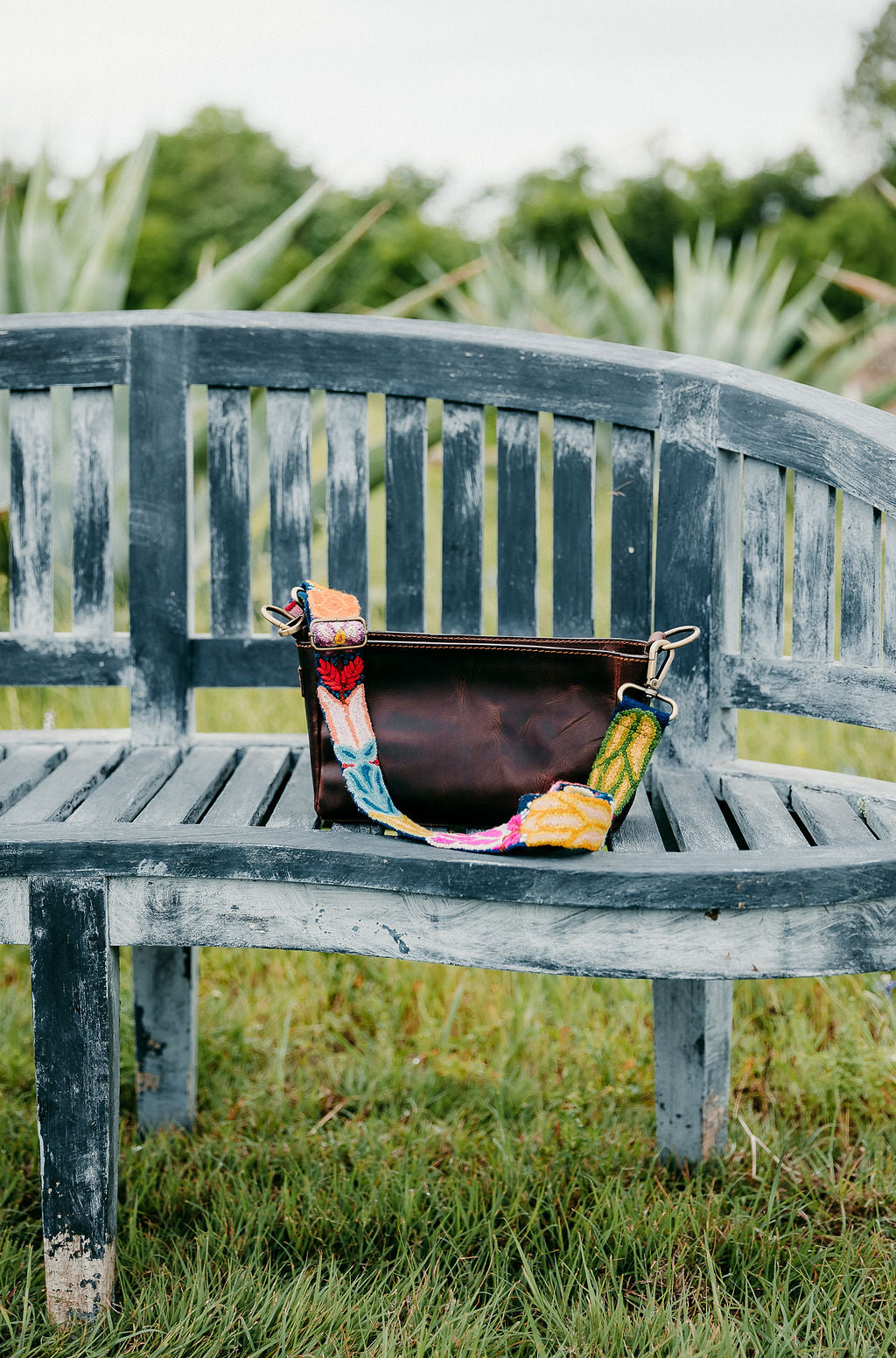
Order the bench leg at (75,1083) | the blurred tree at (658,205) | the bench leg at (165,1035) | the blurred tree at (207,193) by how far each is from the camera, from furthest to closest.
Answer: the blurred tree at (207,193) → the blurred tree at (658,205) → the bench leg at (165,1035) → the bench leg at (75,1083)

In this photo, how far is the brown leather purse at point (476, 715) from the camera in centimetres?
140

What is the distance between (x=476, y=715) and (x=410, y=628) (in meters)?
0.43

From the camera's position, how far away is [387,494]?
185 cm

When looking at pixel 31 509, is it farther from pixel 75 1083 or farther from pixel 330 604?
pixel 75 1083

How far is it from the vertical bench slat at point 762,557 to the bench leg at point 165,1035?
0.95 metres

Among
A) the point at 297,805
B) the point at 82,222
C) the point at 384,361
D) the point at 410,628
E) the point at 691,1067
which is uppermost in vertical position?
the point at 82,222

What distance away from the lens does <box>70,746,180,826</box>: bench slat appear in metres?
1.44

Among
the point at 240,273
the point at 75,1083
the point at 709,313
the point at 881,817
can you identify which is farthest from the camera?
the point at 709,313

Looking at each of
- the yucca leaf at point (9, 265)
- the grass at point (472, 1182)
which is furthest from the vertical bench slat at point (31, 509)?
the yucca leaf at point (9, 265)

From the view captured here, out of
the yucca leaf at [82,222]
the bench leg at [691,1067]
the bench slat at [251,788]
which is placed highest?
the yucca leaf at [82,222]

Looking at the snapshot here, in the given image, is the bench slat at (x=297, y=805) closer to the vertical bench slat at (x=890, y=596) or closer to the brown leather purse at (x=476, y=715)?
the brown leather purse at (x=476, y=715)

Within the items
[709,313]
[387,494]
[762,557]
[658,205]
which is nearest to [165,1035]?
[387,494]

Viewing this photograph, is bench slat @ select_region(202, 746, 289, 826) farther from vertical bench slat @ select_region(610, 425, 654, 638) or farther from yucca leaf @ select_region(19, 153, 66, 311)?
yucca leaf @ select_region(19, 153, 66, 311)

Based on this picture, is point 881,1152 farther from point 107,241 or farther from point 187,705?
point 107,241
